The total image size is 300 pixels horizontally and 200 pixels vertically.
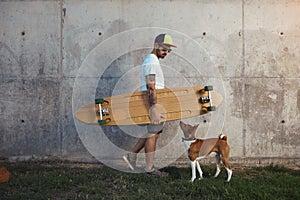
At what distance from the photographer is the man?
3.95 meters

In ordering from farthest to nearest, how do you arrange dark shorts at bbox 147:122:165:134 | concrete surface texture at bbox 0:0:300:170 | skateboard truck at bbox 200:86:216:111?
concrete surface texture at bbox 0:0:300:170 < dark shorts at bbox 147:122:165:134 < skateboard truck at bbox 200:86:216:111

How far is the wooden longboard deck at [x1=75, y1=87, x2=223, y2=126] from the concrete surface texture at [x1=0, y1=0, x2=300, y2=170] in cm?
58

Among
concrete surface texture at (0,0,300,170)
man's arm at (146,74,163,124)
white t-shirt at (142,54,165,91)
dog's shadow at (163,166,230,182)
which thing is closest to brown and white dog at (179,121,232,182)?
dog's shadow at (163,166,230,182)

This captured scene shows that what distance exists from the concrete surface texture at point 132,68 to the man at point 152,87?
0.42 metres

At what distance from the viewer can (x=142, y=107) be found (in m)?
4.08

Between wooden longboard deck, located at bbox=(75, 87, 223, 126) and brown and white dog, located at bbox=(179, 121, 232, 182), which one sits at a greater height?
wooden longboard deck, located at bbox=(75, 87, 223, 126)

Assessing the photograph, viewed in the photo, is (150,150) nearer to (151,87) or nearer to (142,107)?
(142,107)

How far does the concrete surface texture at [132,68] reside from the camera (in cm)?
473

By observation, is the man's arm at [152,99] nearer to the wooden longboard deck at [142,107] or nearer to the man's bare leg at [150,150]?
the wooden longboard deck at [142,107]

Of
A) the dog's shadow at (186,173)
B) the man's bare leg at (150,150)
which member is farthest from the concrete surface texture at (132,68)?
the man's bare leg at (150,150)

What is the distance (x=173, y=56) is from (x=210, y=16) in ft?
2.27

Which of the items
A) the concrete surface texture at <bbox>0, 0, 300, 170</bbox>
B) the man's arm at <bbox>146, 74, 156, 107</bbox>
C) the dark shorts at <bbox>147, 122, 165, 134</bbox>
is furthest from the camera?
the concrete surface texture at <bbox>0, 0, 300, 170</bbox>

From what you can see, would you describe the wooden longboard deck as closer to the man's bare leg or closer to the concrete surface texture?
the man's bare leg

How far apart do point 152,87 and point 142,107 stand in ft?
0.94
